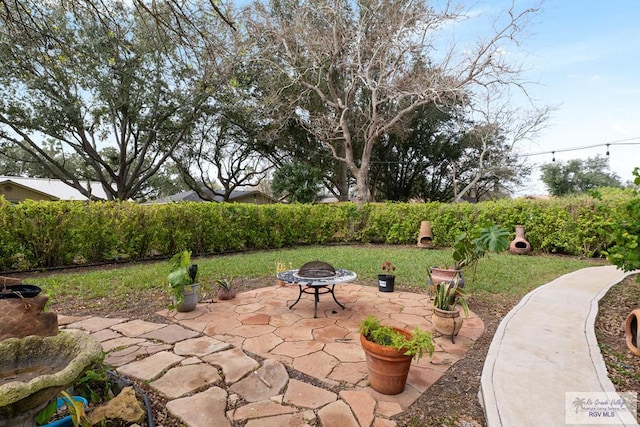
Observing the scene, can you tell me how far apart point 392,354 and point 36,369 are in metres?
2.06

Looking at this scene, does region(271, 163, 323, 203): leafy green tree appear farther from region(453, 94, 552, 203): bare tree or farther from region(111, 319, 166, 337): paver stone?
region(111, 319, 166, 337): paver stone

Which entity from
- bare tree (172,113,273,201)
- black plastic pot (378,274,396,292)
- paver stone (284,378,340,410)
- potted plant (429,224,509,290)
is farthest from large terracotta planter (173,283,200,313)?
bare tree (172,113,273,201)

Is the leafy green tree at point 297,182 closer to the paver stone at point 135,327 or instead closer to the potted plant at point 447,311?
the paver stone at point 135,327

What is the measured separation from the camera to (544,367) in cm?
230

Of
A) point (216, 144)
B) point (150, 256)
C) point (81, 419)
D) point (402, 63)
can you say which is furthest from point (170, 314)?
point (216, 144)

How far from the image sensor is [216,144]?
19141 millimetres

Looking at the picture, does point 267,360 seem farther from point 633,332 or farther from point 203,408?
point 633,332

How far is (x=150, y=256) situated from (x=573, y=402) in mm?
7929

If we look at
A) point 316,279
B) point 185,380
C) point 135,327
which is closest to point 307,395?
point 185,380

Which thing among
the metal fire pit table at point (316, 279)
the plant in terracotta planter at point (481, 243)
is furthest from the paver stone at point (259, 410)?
the plant in terracotta planter at point (481, 243)

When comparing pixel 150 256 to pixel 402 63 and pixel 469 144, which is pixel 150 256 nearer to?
pixel 402 63

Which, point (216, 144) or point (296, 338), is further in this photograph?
point (216, 144)

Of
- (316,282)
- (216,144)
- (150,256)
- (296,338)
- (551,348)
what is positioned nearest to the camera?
(551,348)

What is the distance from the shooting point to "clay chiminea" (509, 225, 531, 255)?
832cm
